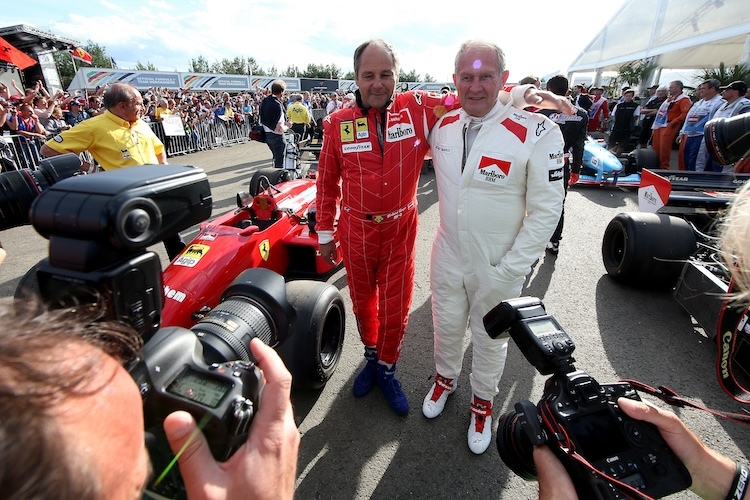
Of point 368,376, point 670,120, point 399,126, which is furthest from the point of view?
point 670,120

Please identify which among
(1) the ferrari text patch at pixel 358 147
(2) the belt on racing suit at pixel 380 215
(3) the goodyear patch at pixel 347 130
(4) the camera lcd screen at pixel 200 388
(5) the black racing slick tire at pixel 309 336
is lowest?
(5) the black racing slick tire at pixel 309 336

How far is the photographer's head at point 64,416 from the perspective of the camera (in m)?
0.39

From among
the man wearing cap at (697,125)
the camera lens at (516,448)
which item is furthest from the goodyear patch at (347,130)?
the man wearing cap at (697,125)

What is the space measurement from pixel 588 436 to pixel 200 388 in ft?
2.93

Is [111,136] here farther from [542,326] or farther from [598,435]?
[598,435]

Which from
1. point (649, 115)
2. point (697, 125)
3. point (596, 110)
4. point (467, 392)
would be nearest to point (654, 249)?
point (467, 392)

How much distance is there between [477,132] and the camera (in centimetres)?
190

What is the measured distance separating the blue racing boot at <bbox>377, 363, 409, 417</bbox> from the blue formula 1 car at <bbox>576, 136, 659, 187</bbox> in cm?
639

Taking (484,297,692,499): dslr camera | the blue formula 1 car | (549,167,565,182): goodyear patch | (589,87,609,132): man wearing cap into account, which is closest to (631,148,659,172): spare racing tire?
the blue formula 1 car

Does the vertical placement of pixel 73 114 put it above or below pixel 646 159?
above

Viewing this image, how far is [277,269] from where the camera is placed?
11.5 ft

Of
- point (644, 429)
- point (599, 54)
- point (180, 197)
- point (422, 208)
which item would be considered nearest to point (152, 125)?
point (422, 208)

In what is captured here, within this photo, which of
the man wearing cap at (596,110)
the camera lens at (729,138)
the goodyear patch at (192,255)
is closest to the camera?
the camera lens at (729,138)

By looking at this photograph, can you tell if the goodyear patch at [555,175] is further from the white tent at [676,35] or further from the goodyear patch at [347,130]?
the white tent at [676,35]
